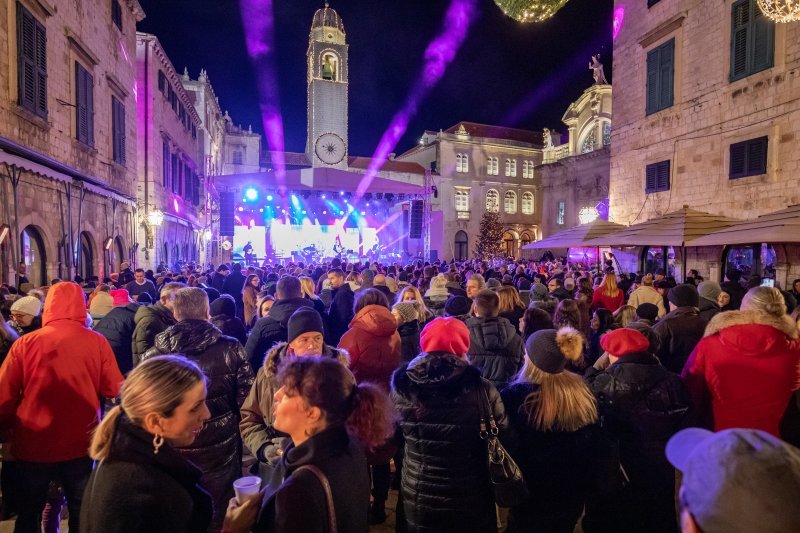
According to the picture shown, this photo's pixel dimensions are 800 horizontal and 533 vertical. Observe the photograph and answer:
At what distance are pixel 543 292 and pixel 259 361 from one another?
4.12 metres

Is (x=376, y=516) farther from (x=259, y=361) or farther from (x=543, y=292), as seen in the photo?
(x=543, y=292)

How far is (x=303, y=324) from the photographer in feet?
11.2

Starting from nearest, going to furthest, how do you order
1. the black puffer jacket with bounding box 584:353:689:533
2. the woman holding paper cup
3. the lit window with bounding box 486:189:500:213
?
1. the woman holding paper cup
2. the black puffer jacket with bounding box 584:353:689:533
3. the lit window with bounding box 486:189:500:213

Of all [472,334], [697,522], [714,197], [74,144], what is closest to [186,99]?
[74,144]

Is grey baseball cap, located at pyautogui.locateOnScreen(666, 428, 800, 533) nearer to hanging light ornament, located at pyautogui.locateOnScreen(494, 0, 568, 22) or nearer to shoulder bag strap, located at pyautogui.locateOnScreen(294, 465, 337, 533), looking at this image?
shoulder bag strap, located at pyautogui.locateOnScreen(294, 465, 337, 533)

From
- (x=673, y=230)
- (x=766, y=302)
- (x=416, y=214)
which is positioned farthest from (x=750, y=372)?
(x=416, y=214)

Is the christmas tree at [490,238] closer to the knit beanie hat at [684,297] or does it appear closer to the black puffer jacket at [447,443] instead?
the knit beanie hat at [684,297]

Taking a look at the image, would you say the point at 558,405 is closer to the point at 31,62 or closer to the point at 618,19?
the point at 31,62

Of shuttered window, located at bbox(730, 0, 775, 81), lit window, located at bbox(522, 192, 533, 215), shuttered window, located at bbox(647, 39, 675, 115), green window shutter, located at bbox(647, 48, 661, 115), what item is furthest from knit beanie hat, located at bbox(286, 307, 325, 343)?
lit window, located at bbox(522, 192, 533, 215)

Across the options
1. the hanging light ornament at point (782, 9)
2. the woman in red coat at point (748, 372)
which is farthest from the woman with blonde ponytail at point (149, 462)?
the hanging light ornament at point (782, 9)

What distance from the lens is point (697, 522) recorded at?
3.67ft

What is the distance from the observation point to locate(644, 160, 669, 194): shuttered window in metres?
14.8

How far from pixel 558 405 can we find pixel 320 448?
1.58 metres

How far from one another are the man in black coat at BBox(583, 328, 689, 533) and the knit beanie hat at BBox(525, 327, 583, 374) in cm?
45
